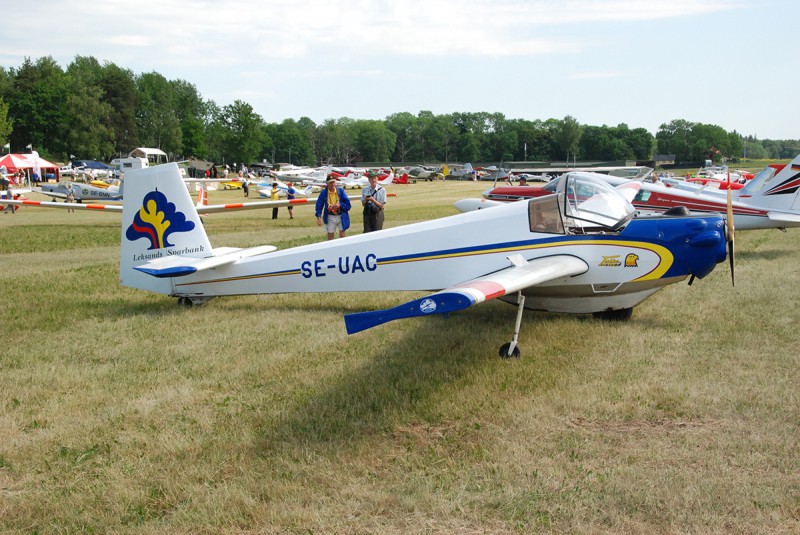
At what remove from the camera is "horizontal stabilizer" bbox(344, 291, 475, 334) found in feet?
15.6

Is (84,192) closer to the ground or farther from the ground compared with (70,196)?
farther from the ground

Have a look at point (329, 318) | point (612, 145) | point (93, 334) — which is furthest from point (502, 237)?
point (612, 145)

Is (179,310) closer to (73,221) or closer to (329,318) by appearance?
(329,318)

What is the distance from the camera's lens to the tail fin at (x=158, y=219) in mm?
8641

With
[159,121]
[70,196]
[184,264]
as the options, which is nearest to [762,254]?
[184,264]

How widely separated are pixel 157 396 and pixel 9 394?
1.30 metres

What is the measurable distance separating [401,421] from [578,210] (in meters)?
3.60

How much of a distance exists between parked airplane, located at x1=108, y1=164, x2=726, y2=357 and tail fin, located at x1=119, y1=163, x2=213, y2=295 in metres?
0.01

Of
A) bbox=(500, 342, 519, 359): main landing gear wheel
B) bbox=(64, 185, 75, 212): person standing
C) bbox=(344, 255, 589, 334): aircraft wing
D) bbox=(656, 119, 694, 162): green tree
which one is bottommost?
bbox=(500, 342, 519, 359): main landing gear wheel

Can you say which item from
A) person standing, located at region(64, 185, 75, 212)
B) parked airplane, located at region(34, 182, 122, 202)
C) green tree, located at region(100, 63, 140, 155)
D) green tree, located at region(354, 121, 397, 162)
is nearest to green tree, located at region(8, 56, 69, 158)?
green tree, located at region(100, 63, 140, 155)

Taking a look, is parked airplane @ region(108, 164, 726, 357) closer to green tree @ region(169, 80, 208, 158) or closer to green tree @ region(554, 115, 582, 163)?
green tree @ region(169, 80, 208, 158)

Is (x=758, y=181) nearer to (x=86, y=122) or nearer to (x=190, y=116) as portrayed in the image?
(x=86, y=122)

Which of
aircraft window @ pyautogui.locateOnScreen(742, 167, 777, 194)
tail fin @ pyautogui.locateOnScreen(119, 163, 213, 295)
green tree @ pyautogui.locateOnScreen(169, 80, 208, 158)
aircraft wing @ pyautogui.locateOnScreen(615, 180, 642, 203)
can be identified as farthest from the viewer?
green tree @ pyautogui.locateOnScreen(169, 80, 208, 158)

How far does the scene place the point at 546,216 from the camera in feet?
24.9
